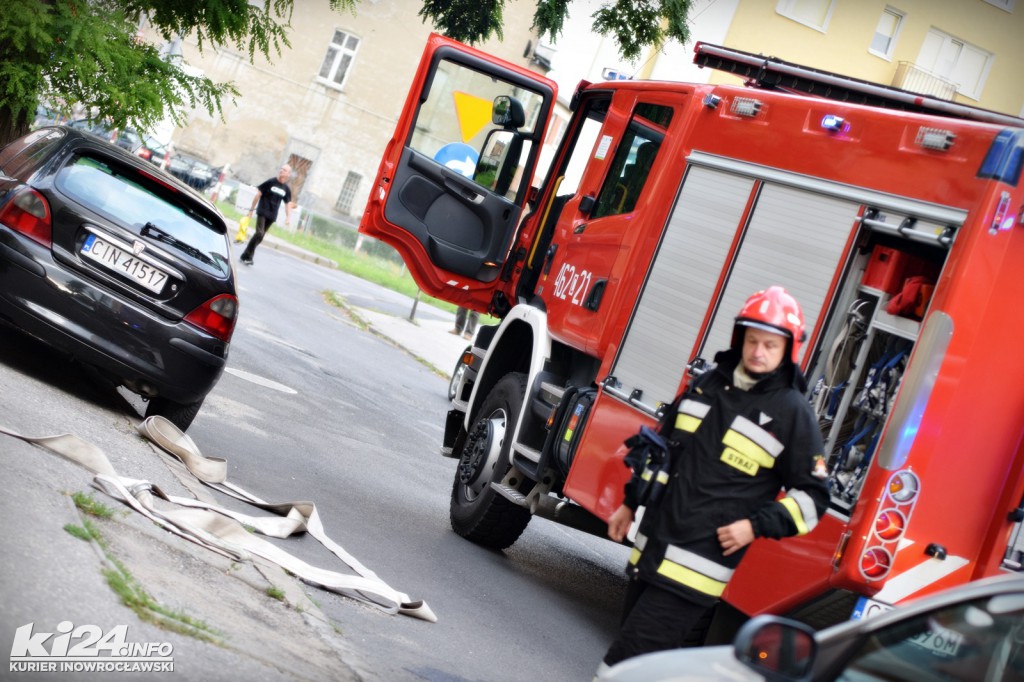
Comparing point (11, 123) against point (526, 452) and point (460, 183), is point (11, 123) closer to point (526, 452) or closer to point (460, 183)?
point (460, 183)

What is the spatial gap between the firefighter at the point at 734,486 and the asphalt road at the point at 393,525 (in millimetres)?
1184

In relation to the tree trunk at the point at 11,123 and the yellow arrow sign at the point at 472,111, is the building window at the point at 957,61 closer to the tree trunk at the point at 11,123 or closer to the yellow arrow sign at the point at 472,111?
the tree trunk at the point at 11,123

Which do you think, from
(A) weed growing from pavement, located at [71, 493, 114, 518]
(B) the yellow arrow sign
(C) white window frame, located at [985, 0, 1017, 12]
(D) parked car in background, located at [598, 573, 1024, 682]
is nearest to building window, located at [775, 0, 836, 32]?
(C) white window frame, located at [985, 0, 1017, 12]

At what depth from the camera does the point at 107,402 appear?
358 inches

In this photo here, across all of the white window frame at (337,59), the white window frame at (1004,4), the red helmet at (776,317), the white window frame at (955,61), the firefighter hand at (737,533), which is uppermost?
the white window frame at (1004,4)

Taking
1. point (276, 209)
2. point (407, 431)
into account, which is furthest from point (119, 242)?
Answer: point (276, 209)

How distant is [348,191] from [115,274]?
4308 centimetres

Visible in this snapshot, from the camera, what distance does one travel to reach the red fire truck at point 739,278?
5.90 m

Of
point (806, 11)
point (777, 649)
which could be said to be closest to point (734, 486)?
point (777, 649)

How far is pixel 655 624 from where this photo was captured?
190 inches

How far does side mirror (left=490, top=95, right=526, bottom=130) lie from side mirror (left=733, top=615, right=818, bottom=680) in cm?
698

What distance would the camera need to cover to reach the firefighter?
15.7 ft

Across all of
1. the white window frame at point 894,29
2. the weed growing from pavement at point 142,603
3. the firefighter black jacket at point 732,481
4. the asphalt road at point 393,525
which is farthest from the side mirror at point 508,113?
the white window frame at point 894,29

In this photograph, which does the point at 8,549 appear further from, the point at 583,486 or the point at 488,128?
the point at 488,128
